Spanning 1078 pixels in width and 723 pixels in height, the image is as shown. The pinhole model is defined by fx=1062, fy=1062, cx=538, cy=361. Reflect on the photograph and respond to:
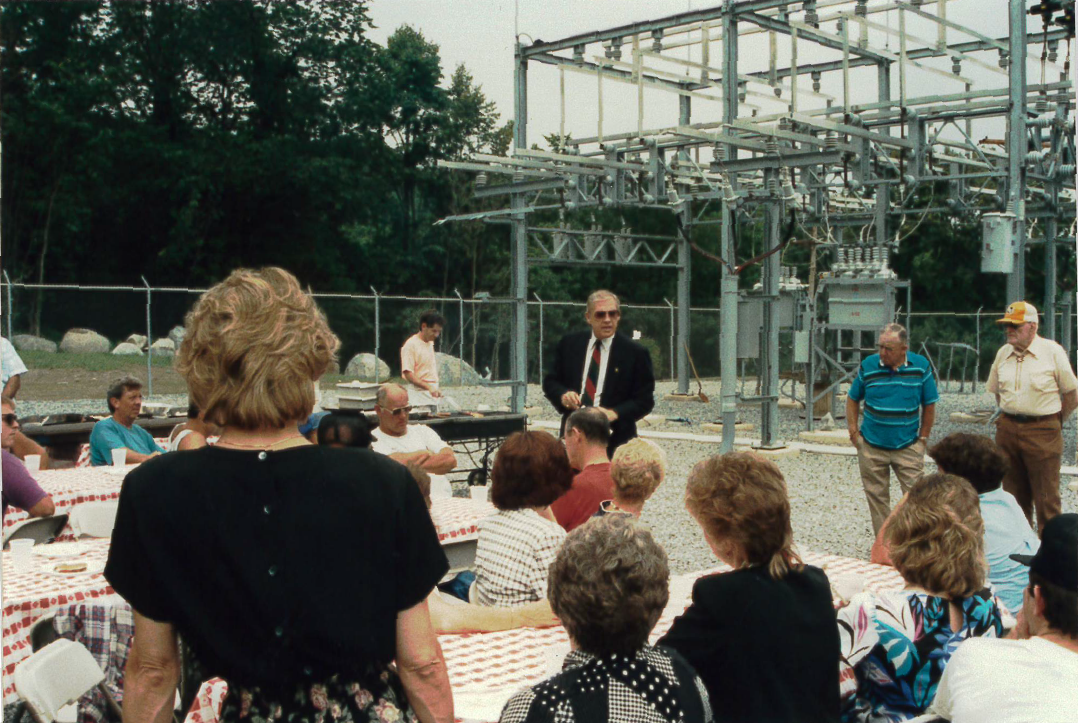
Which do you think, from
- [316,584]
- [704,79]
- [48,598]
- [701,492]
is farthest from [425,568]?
[704,79]

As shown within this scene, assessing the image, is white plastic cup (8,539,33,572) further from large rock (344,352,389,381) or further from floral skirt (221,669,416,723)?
large rock (344,352,389,381)

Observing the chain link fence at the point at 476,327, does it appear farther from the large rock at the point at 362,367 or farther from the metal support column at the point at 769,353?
the metal support column at the point at 769,353

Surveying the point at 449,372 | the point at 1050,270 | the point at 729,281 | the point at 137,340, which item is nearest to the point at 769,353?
the point at 729,281

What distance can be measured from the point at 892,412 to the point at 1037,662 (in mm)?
5098

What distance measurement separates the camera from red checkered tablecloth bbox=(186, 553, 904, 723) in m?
2.63

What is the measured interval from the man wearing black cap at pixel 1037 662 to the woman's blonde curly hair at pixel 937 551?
0.54 metres

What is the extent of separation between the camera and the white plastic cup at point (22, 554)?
13.0ft

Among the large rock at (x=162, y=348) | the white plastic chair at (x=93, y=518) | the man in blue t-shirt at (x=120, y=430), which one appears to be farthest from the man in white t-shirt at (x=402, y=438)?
the large rock at (x=162, y=348)

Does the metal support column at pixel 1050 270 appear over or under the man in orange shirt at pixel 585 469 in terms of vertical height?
over

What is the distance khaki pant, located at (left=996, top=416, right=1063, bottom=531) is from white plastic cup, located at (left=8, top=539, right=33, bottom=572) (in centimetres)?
590

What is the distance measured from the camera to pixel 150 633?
1.91 metres

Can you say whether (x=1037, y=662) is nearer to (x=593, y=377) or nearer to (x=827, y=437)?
(x=593, y=377)

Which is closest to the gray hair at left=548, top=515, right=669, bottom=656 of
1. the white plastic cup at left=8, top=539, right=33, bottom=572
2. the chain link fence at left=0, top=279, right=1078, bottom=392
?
the white plastic cup at left=8, top=539, right=33, bottom=572

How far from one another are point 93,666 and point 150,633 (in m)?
0.71
